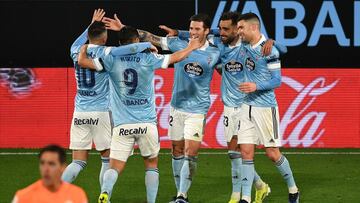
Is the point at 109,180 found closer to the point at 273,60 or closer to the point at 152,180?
the point at 152,180

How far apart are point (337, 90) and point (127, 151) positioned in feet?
26.1

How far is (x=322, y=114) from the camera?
1852 cm

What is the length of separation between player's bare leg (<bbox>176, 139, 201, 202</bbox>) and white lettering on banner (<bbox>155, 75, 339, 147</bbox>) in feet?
19.5

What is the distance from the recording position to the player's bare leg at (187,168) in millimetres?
12391

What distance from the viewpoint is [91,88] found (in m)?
12.4

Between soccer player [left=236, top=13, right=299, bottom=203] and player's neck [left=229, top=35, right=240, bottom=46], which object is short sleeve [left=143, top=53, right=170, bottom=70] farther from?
player's neck [left=229, top=35, right=240, bottom=46]

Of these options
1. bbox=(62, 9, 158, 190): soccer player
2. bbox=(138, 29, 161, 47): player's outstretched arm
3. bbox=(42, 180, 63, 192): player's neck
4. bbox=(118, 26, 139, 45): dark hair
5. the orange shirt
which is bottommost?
the orange shirt

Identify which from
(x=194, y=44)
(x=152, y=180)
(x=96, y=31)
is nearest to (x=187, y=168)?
(x=152, y=180)

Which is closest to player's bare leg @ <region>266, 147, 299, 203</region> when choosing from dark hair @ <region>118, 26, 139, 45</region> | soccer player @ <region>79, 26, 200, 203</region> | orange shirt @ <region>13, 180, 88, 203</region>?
soccer player @ <region>79, 26, 200, 203</region>

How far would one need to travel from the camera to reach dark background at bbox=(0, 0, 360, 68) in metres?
18.2

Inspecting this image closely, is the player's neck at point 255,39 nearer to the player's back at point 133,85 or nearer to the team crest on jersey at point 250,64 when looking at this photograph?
the team crest on jersey at point 250,64

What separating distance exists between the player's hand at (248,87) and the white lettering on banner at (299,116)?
22.4ft

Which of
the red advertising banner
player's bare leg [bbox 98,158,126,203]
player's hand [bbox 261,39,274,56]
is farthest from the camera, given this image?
the red advertising banner

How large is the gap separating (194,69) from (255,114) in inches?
40.3
